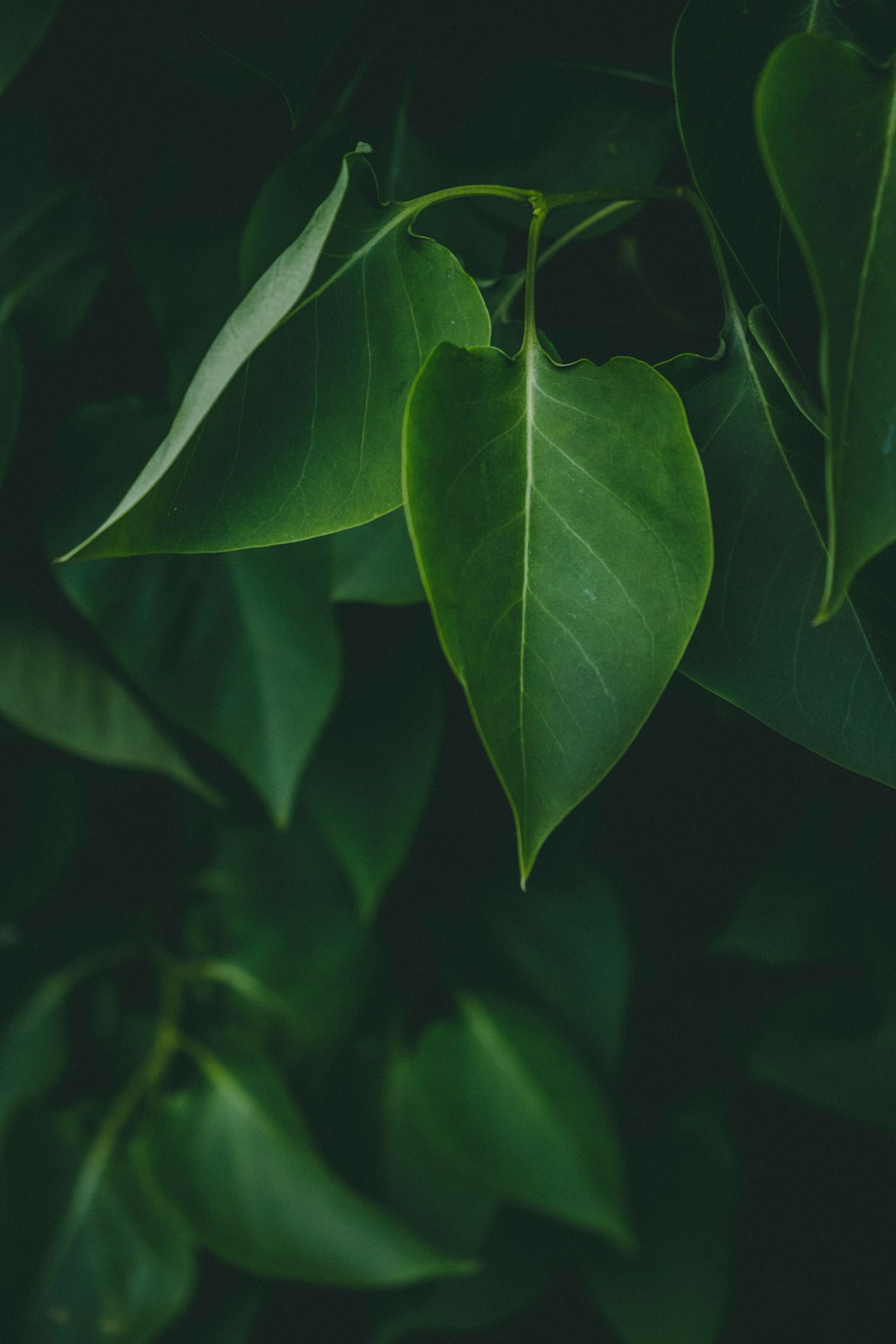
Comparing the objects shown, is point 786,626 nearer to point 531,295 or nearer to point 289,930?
point 531,295

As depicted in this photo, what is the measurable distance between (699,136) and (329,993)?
1.43 feet

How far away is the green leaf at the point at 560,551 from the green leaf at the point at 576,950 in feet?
0.97

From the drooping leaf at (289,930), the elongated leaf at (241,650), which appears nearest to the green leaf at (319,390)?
the elongated leaf at (241,650)

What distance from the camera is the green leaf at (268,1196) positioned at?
419 mm

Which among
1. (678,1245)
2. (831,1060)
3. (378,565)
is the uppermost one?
(378,565)

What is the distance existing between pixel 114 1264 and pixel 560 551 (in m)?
0.46

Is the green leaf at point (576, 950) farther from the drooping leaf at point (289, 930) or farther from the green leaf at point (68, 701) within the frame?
the green leaf at point (68, 701)

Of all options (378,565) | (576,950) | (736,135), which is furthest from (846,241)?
(576,950)

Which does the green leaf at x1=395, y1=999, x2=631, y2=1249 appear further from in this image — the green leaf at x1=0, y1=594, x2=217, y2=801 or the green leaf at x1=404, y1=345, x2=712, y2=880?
the green leaf at x1=404, y1=345, x2=712, y2=880

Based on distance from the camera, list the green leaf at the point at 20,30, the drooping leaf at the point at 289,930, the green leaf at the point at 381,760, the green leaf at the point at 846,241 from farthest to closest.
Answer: the drooping leaf at the point at 289,930 → the green leaf at the point at 381,760 → the green leaf at the point at 20,30 → the green leaf at the point at 846,241

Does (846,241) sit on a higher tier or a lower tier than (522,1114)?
higher

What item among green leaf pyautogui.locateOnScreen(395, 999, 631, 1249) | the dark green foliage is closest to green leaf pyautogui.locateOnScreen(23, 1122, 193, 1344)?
the dark green foliage

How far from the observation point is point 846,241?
15cm

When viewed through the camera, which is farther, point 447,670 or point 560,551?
point 447,670
